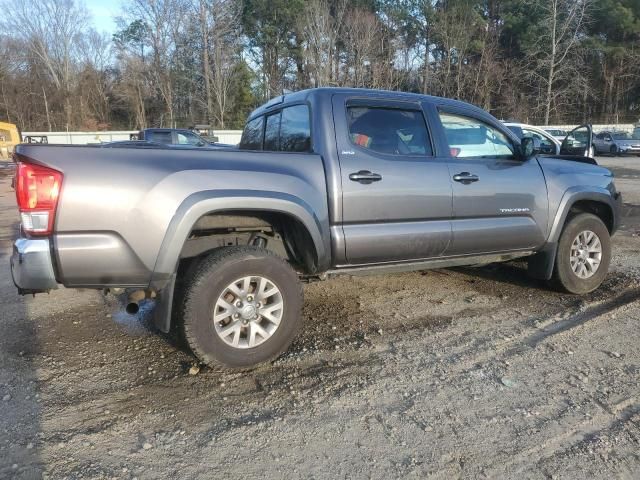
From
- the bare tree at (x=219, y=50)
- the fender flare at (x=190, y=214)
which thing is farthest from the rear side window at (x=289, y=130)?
the bare tree at (x=219, y=50)

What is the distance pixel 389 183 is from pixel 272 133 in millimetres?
1331

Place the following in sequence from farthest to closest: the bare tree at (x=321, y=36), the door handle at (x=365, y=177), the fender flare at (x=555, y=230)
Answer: the bare tree at (x=321, y=36) → the fender flare at (x=555, y=230) → the door handle at (x=365, y=177)

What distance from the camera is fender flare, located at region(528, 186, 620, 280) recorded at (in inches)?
188

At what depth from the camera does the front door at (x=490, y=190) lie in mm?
4258

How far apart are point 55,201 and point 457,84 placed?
162ft

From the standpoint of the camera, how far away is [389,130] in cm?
408

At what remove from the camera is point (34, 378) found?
3348 millimetres

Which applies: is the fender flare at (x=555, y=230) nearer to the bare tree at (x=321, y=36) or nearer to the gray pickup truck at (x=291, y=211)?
the gray pickup truck at (x=291, y=211)

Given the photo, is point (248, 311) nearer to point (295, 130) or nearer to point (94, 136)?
point (295, 130)

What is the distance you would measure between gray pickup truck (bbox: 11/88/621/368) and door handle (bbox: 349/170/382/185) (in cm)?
1

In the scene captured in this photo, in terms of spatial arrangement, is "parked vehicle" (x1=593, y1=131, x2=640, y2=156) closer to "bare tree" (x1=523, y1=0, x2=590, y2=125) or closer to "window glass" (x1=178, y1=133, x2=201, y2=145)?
"bare tree" (x1=523, y1=0, x2=590, y2=125)

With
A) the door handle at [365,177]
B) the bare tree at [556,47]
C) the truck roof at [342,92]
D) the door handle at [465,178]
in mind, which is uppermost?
the bare tree at [556,47]

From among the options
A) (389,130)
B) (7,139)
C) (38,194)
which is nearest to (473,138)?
(389,130)

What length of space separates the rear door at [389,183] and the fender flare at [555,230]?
130cm
